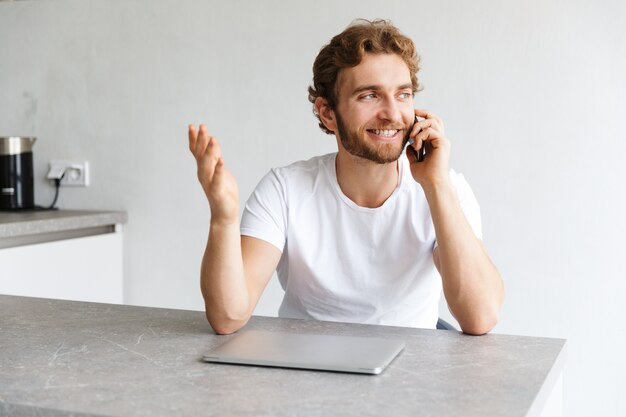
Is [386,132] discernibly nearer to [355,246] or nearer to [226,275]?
[355,246]

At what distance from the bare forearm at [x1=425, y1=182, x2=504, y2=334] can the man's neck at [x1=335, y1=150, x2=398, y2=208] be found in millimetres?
201

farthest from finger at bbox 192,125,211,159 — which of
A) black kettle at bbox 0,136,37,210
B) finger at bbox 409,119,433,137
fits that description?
black kettle at bbox 0,136,37,210

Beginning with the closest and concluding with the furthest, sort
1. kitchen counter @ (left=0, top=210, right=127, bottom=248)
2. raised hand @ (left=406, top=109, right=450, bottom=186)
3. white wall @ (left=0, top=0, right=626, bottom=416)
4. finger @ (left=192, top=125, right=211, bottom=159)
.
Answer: finger @ (left=192, top=125, right=211, bottom=159) → raised hand @ (left=406, top=109, right=450, bottom=186) → white wall @ (left=0, top=0, right=626, bottom=416) → kitchen counter @ (left=0, top=210, right=127, bottom=248)

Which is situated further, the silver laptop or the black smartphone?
the black smartphone

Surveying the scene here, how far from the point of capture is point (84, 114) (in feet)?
9.64

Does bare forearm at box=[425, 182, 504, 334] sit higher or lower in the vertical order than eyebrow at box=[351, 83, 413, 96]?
lower

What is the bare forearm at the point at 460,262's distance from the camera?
149 centimetres

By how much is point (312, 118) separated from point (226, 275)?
1.24m

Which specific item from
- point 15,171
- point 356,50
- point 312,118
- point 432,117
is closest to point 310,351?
point 432,117

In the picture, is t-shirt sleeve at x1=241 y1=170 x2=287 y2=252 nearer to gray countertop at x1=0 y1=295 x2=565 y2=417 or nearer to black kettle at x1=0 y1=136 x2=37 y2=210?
gray countertop at x1=0 y1=295 x2=565 y2=417

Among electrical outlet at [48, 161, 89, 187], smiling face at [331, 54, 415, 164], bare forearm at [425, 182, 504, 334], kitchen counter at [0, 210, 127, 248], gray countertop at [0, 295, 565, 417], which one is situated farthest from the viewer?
electrical outlet at [48, 161, 89, 187]

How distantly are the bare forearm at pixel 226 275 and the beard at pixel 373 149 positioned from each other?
0.40 metres

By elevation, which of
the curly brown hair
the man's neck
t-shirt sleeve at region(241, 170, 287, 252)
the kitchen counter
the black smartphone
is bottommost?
the kitchen counter

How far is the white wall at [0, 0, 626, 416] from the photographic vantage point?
7.72ft
